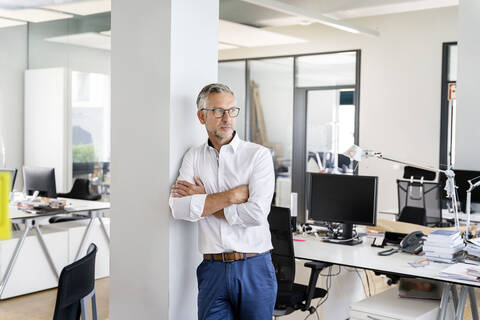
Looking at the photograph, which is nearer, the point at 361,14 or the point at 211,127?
the point at 211,127

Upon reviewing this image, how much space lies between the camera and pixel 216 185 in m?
3.03

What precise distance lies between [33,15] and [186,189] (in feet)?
21.5

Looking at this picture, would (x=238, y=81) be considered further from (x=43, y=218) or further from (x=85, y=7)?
(x=43, y=218)

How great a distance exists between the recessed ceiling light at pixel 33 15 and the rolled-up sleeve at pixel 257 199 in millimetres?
6394

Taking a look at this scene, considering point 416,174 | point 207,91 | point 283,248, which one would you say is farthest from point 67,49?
point 207,91

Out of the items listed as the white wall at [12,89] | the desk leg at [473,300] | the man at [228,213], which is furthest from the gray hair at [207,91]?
the white wall at [12,89]

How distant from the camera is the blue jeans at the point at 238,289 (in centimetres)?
286

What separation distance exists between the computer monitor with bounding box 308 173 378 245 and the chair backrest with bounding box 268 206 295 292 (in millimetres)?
710

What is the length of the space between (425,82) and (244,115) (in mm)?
3440

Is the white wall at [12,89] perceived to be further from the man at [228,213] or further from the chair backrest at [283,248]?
the man at [228,213]

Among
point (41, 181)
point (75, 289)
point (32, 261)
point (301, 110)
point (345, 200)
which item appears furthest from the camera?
point (301, 110)

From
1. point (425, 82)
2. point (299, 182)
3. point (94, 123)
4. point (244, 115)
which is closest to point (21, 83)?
point (94, 123)

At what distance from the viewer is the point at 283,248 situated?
384 cm

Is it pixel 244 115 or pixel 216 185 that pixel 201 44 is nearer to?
pixel 216 185
